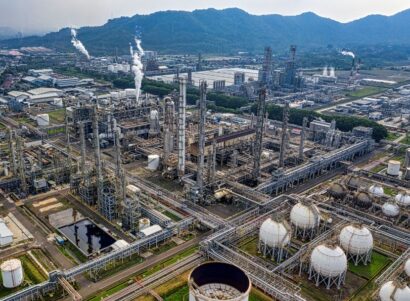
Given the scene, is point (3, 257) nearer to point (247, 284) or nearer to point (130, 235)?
point (130, 235)

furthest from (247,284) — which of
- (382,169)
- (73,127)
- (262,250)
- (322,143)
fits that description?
(73,127)

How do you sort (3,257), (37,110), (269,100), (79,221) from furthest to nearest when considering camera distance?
(269,100)
(37,110)
(79,221)
(3,257)

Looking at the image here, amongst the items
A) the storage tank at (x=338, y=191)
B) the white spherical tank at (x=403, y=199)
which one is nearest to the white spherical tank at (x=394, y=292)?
the white spherical tank at (x=403, y=199)

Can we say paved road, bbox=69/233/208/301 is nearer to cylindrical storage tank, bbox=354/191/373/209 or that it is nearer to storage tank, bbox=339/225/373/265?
storage tank, bbox=339/225/373/265

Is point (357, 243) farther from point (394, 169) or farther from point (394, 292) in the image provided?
point (394, 169)

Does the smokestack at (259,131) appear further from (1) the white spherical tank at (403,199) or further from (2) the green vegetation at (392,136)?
(2) the green vegetation at (392,136)

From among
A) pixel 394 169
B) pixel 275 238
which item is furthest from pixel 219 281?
pixel 394 169

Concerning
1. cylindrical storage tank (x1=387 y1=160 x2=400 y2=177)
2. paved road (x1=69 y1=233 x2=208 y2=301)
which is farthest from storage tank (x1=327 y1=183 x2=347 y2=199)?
paved road (x1=69 y1=233 x2=208 y2=301)
